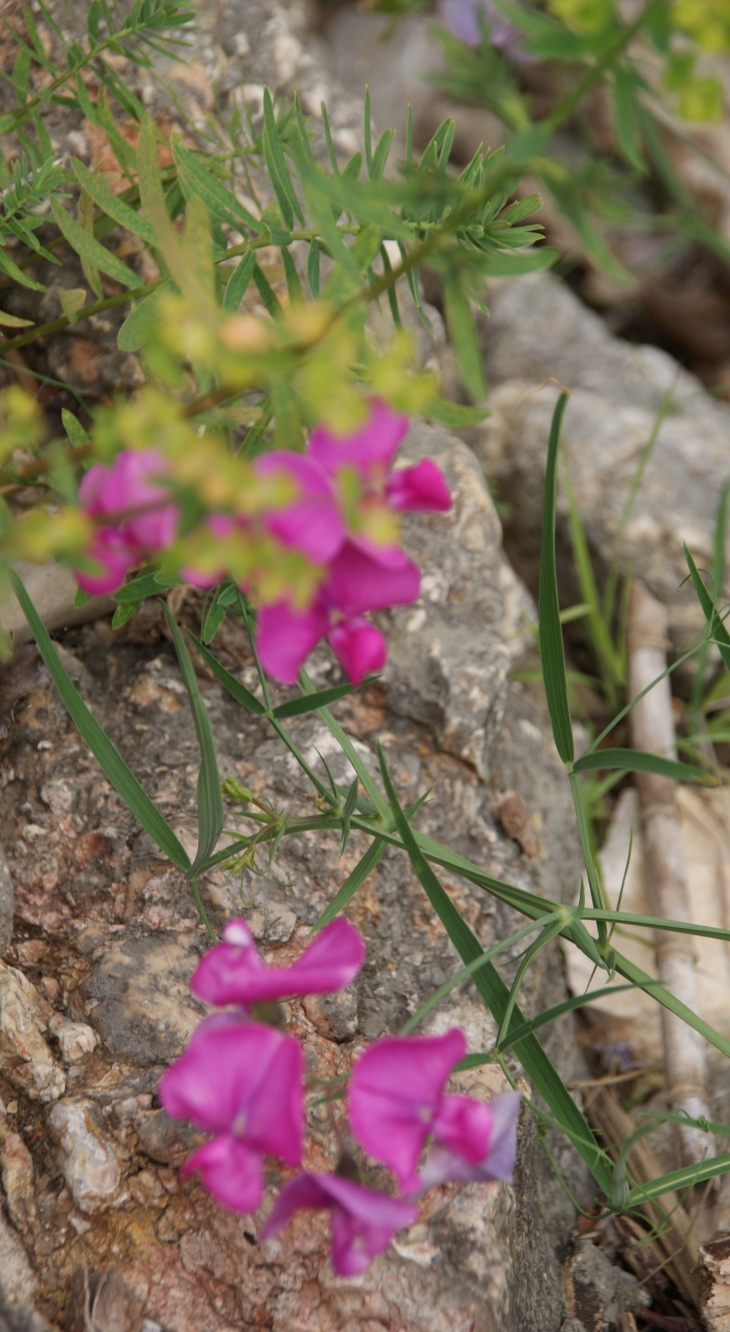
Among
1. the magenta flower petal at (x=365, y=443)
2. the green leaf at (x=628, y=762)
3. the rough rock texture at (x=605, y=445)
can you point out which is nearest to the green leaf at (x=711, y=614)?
the green leaf at (x=628, y=762)

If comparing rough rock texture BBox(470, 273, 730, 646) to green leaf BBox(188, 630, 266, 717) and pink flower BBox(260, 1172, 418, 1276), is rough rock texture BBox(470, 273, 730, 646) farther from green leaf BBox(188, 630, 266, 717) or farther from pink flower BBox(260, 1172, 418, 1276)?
pink flower BBox(260, 1172, 418, 1276)

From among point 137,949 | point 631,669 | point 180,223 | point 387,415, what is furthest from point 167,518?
point 631,669

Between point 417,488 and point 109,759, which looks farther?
point 109,759

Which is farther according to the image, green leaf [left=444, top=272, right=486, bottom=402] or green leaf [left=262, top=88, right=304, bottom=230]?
green leaf [left=262, top=88, right=304, bottom=230]

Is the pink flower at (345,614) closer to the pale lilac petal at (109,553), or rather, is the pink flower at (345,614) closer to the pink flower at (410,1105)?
the pale lilac petal at (109,553)

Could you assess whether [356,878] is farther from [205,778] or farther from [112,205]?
[112,205]

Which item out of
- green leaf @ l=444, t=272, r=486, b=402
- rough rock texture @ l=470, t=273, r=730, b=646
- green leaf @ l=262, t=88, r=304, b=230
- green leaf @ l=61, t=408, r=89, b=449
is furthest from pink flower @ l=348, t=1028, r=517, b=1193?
rough rock texture @ l=470, t=273, r=730, b=646

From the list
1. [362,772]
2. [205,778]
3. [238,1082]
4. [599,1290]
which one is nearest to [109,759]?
[205,778]

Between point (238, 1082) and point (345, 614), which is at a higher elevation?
point (345, 614)
